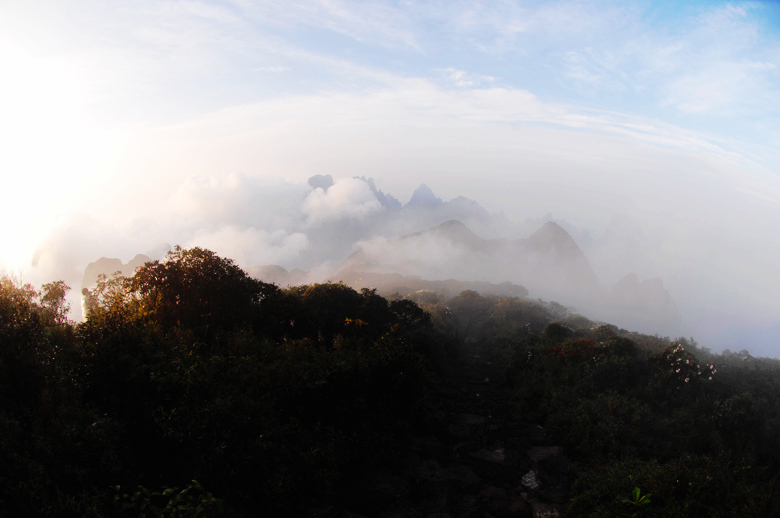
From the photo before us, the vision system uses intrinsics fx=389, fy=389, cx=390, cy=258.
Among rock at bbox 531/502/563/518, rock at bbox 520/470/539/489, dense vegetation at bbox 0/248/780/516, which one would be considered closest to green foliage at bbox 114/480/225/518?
dense vegetation at bbox 0/248/780/516

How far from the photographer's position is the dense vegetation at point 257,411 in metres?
6.37

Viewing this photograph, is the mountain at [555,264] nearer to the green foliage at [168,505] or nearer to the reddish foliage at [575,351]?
the reddish foliage at [575,351]

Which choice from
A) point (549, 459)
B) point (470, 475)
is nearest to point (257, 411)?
point (470, 475)

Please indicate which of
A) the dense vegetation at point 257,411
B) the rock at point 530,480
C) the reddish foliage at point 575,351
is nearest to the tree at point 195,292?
the dense vegetation at point 257,411

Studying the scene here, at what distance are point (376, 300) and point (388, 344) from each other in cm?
839

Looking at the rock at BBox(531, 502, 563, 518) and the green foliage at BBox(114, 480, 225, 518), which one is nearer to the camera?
the green foliage at BBox(114, 480, 225, 518)

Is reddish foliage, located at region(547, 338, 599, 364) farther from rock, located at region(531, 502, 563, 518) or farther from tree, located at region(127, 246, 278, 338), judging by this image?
tree, located at region(127, 246, 278, 338)

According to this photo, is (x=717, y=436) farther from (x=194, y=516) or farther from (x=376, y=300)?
(x=376, y=300)

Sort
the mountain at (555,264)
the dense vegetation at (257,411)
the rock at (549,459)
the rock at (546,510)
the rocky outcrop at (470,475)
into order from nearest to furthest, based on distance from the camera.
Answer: the dense vegetation at (257,411) < the rock at (546,510) < the rocky outcrop at (470,475) < the rock at (549,459) < the mountain at (555,264)

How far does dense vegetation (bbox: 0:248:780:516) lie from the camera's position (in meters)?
6.37

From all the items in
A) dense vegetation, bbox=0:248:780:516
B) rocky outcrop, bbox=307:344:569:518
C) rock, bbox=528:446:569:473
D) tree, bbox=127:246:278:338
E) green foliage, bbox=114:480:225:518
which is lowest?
rocky outcrop, bbox=307:344:569:518

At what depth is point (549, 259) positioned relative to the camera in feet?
533

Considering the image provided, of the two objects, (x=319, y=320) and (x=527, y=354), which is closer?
(x=319, y=320)

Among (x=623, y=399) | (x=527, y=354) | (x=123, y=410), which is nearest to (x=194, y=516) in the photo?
(x=123, y=410)
